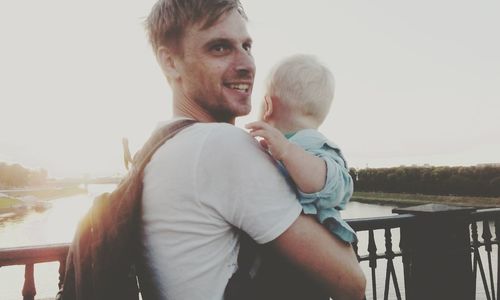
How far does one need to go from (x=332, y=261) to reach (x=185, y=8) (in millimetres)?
993

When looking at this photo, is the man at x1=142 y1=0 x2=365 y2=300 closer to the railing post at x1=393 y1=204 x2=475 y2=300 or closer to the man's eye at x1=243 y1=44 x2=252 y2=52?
the man's eye at x1=243 y1=44 x2=252 y2=52

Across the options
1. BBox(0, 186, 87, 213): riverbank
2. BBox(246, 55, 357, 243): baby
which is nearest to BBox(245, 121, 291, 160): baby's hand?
BBox(246, 55, 357, 243): baby

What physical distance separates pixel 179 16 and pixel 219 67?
23 centimetres

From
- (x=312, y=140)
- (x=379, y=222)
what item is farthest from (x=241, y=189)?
(x=379, y=222)

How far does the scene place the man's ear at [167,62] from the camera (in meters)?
1.54

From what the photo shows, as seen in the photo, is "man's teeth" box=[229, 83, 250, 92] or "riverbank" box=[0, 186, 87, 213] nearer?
"man's teeth" box=[229, 83, 250, 92]

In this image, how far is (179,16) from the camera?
146 cm

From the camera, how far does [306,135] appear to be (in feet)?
5.01

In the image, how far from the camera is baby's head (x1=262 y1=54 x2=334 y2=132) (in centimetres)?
166

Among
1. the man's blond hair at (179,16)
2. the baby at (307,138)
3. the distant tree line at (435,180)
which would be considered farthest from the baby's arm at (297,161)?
the distant tree line at (435,180)

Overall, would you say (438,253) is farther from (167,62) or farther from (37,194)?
(37,194)

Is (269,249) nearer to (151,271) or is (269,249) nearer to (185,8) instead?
(151,271)

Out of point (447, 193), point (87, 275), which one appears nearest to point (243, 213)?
point (87, 275)

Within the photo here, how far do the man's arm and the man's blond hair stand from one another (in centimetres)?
78
